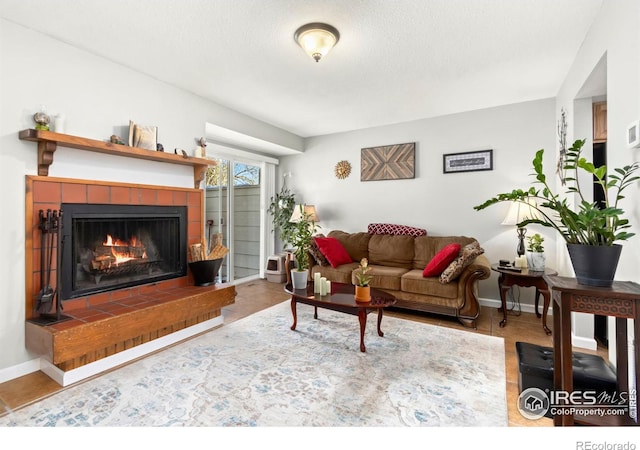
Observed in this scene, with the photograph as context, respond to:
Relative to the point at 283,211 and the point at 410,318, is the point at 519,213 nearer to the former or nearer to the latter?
the point at 410,318

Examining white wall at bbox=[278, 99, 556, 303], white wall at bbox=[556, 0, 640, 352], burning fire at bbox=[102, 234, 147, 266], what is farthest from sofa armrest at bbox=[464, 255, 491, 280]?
burning fire at bbox=[102, 234, 147, 266]

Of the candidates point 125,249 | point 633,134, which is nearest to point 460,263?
point 633,134

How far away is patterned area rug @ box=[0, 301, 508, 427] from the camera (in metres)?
1.74

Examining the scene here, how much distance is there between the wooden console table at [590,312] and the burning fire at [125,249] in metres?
3.28

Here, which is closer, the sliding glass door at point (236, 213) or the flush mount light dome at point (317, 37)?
the flush mount light dome at point (317, 37)

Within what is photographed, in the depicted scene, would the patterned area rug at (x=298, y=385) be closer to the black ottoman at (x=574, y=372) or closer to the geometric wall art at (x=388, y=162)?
the black ottoman at (x=574, y=372)

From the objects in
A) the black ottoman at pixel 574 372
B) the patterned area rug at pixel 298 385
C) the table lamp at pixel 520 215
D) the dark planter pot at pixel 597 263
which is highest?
the table lamp at pixel 520 215

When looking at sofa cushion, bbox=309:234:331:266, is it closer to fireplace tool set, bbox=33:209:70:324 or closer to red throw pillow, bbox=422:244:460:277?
red throw pillow, bbox=422:244:460:277

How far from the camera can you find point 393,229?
454 cm

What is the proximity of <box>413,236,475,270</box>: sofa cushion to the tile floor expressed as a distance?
730 millimetres

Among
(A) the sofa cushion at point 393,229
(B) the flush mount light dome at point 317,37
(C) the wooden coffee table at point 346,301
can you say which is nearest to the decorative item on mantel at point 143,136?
(B) the flush mount light dome at point 317,37

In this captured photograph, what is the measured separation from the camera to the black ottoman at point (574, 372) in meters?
1.57
